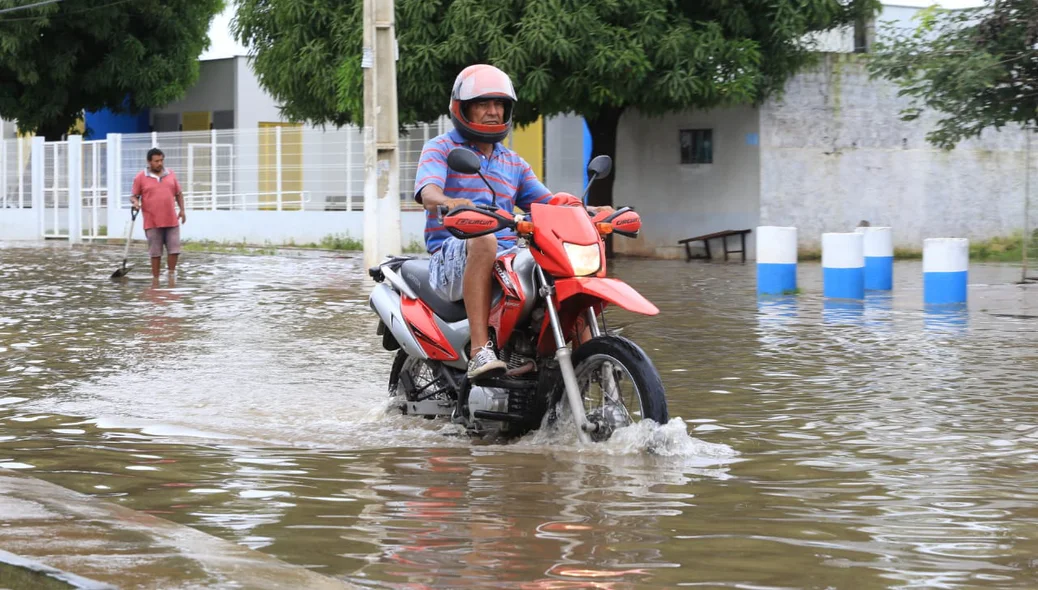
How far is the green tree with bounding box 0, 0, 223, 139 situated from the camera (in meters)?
35.2

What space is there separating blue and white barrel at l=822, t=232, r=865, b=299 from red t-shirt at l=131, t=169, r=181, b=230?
26.7ft

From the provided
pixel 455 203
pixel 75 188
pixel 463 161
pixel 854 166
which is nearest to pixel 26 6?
pixel 75 188

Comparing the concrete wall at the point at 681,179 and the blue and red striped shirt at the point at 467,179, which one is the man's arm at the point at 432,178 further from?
the concrete wall at the point at 681,179

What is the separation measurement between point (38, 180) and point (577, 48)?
1650 centimetres

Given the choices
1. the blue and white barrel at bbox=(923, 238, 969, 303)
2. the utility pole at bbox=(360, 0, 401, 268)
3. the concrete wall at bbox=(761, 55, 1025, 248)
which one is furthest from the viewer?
the concrete wall at bbox=(761, 55, 1025, 248)

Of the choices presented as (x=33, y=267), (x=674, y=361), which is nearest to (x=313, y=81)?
(x=33, y=267)

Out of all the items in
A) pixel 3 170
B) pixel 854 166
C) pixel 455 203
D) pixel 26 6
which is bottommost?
pixel 455 203

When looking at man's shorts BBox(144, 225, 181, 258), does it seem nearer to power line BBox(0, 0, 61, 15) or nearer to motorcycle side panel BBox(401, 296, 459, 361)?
motorcycle side panel BBox(401, 296, 459, 361)

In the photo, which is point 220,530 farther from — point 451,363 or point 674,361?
point 674,361

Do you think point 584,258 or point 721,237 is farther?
point 721,237

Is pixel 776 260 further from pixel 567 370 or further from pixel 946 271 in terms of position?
pixel 567 370

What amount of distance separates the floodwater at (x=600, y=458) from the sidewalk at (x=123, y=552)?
229 millimetres

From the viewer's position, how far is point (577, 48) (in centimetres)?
2056

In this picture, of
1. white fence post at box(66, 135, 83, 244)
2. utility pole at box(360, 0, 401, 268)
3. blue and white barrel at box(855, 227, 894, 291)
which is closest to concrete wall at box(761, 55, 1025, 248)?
blue and white barrel at box(855, 227, 894, 291)
